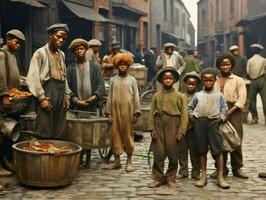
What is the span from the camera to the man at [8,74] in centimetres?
696

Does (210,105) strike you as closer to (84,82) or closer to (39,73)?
(84,82)

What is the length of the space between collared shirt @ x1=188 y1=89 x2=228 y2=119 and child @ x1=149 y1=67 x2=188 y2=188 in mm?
316

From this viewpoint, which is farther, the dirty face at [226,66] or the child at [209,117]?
the dirty face at [226,66]

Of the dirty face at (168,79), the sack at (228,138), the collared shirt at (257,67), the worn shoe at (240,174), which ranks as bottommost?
the worn shoe at (240,174)

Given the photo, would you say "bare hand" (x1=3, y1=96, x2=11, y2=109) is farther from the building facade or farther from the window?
the window

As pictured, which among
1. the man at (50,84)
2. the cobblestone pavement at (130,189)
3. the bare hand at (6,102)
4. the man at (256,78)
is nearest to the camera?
A: the cobblestone pavement at (130,189)

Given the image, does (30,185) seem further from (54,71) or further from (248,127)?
(248,127)

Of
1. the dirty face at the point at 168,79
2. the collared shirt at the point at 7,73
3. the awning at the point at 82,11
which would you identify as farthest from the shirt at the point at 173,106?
the awning at the point at 82,11

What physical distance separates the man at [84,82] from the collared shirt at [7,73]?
0.93 metres

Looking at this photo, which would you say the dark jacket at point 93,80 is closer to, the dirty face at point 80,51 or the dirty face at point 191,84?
the dirty face at point 80,51

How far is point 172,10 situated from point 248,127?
30.0 metres

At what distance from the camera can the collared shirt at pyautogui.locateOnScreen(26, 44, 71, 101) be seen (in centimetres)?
699

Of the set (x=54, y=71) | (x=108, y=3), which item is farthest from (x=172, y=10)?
(x=54, y=71)

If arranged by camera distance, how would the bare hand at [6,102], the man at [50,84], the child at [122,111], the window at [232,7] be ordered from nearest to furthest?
1. the bare hand at [6,102]
2. the man at [50,84]
3. the child at [122,111]
4. the window at [232,7]
